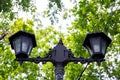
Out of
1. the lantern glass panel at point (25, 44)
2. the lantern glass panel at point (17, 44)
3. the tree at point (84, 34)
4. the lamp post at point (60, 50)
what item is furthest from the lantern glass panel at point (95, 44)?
the tree at point (84, 34)

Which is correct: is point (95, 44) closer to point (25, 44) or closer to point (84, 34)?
point (25, 44)

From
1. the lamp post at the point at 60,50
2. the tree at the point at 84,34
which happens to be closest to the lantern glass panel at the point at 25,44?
the lamp post at the point at 60,50

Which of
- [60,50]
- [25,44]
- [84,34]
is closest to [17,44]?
[25,44]

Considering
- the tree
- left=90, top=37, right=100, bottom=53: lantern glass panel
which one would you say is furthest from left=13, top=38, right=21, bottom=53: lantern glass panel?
the tree

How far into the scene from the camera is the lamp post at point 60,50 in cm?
460

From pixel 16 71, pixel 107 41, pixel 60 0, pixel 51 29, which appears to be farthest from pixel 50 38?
pixel 107 41

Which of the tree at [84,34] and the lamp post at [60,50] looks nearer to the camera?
the lamp post at [60,50]

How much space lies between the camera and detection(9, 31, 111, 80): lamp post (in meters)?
4.60

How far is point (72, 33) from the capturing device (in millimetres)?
15562

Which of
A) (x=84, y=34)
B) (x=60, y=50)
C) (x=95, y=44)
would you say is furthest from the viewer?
(x=84, y=34)

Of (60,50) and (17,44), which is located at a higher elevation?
(17,44)

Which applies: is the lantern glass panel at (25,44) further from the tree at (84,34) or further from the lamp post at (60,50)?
the tree at (84,34)

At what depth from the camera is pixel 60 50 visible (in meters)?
4.85

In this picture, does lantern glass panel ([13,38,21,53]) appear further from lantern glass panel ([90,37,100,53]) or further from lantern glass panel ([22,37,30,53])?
lantern glass panel ([90,37,100,53])
